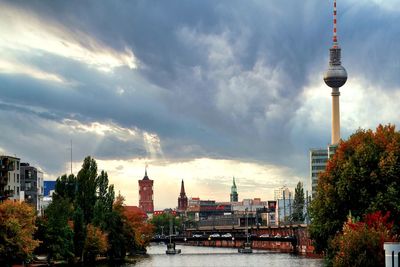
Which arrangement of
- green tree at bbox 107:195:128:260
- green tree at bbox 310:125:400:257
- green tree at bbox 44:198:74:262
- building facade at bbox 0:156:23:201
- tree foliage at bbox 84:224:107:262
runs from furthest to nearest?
green tree at bbox 107:195:128:260 < building facade at bbox 0:156:23:201 < tree foliage at bbox 84:224:107:262 < green tree at bbox 44:198:74:262 < green tree at bbox 310:125:400:257

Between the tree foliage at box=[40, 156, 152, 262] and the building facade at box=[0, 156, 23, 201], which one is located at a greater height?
the building facade at box=[0, 156, 23, 201]

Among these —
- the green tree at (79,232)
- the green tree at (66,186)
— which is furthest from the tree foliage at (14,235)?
the green tree at (66,186)

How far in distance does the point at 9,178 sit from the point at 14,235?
61039 mm

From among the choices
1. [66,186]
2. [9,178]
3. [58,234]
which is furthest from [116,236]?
[9,178]

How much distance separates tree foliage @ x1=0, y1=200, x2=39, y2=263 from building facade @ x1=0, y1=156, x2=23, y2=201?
23.5 meters

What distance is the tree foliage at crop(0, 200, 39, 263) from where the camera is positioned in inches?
4594

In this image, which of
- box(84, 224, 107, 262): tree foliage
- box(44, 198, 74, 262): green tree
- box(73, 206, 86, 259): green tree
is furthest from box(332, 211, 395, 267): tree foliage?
box(84, 224, 107, 262): tree foliage

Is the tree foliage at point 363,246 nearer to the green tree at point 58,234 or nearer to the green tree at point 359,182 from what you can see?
the green tree at point 359,182

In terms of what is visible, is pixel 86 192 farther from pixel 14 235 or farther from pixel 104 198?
pixel 14 235

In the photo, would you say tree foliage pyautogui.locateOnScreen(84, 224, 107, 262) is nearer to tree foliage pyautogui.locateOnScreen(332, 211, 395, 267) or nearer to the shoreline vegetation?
the shoreline vegetation

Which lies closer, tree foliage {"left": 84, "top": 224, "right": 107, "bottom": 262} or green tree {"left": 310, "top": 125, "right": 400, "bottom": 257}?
green tree {"left": 310, "top": 125, "right": 400, "bottom": 257}

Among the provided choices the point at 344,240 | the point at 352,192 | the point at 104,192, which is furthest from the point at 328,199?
the point at 104,192

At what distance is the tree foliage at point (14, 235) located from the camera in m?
117

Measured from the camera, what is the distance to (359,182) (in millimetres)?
92062
